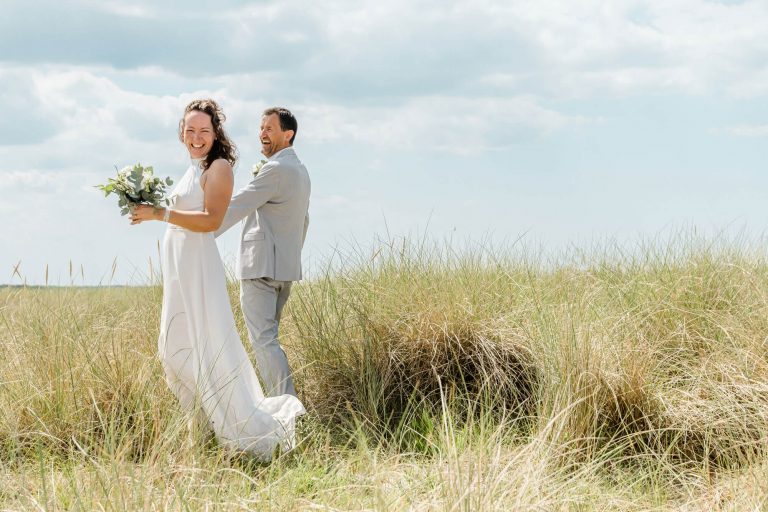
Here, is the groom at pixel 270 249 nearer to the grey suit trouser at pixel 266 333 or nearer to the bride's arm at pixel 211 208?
the grey suit trouser at pixel 266 333

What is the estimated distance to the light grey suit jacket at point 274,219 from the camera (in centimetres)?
538

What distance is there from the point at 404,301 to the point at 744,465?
2426 mm

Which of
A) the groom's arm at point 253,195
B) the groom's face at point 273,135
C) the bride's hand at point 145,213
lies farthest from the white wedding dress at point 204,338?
the groom's face at point 273,135

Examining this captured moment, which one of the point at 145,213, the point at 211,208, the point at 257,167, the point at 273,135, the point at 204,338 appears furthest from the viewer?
the point at 257,167

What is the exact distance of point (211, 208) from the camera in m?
4.65

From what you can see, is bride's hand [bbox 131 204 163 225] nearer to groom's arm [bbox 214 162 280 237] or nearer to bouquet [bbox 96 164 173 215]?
bouquet [bbox 96 164 173 215]

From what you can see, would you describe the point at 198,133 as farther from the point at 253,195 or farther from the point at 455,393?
the point at 455,393

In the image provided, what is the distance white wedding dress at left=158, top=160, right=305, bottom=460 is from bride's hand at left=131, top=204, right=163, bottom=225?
0.73ft

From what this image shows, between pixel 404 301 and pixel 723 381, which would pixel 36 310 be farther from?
pixel 723 381

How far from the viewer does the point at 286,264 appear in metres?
5.46

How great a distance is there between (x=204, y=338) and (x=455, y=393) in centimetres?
177

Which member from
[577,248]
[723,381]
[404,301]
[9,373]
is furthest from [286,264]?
[577,248]

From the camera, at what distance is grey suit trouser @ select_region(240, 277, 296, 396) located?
212 inches

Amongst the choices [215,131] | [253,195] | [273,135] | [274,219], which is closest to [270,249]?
[274,219]
